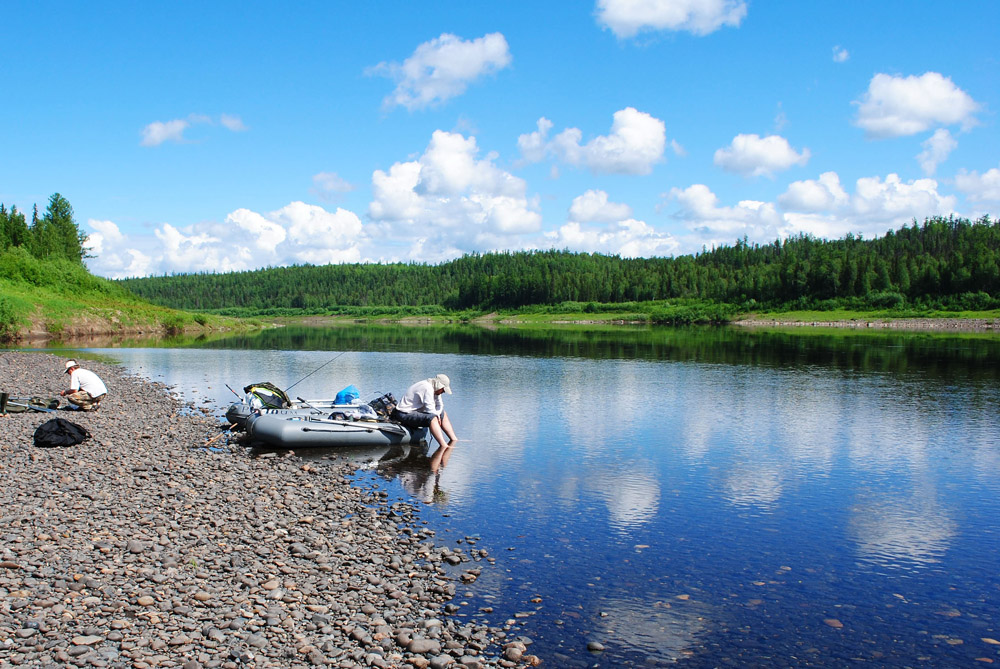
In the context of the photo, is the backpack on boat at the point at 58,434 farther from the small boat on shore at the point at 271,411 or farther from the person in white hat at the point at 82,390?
the person in white hat at the point at 82,390

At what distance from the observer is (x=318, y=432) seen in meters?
22.0

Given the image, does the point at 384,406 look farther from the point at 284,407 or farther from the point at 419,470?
the point at 419,470

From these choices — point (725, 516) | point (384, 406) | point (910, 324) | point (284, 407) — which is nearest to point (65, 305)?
point (284, 407)

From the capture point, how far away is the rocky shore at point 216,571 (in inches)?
342

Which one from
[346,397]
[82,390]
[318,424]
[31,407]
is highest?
[82,390]

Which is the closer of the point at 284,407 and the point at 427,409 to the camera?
the point at 427,409

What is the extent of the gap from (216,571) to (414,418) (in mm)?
12126

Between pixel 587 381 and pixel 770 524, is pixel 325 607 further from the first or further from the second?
pixel 587 381

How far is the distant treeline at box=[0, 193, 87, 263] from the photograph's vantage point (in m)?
103

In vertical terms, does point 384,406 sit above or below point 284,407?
above

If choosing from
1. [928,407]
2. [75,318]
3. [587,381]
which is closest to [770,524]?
[928,407]

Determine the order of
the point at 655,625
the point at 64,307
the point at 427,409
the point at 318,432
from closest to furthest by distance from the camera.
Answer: the point at 655,625, the point at 318,432, the point at 427,409, the point at 64,307

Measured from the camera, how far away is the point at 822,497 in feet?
57.2

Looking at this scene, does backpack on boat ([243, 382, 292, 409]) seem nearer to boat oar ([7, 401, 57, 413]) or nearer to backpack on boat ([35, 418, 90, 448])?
backpack on boat ([35, 418, 90, 448])
